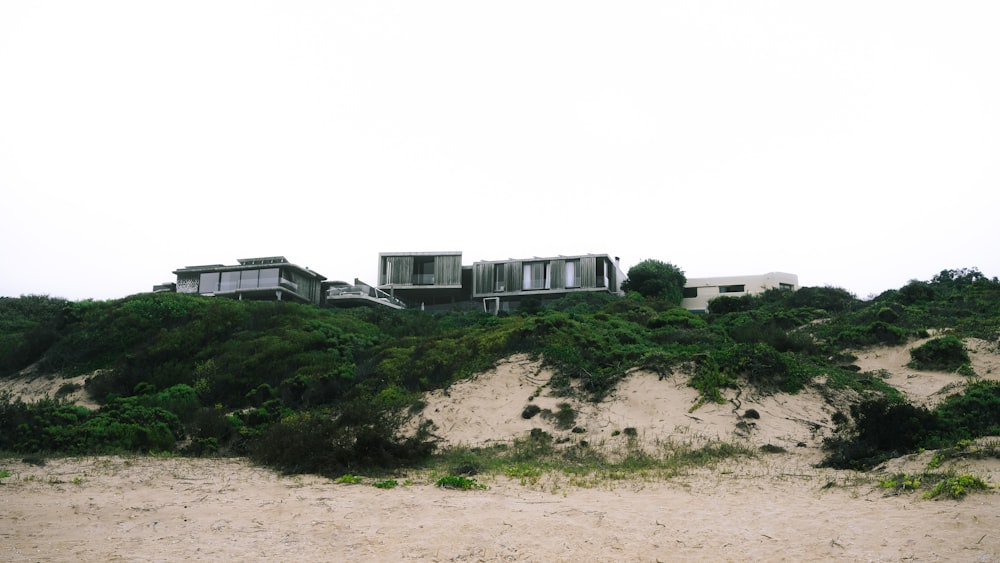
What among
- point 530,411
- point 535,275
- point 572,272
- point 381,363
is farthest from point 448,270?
point 530,411

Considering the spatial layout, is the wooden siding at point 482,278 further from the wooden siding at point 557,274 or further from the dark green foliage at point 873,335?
the dark green foliage at point 873,335

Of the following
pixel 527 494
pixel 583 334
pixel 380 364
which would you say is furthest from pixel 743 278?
pixel 527 494

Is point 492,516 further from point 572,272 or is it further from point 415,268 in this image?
point 415,268

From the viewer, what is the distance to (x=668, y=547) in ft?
22.3

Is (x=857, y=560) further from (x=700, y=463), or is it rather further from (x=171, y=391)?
(x=171, y=391)

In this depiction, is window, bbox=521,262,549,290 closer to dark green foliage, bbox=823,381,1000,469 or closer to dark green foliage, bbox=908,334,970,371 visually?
dark green foliage, bbox=908,334,970,371

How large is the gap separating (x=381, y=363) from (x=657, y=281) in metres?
25.0

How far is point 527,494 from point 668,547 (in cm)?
320

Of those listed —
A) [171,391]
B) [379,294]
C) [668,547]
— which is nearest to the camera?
[668,547]

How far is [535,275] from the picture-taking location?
43.4m

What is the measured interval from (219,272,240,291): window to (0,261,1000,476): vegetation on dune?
29.6ft

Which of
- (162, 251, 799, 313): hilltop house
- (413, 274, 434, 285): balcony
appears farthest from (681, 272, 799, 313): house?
(413, 274, 434, 285): balcony

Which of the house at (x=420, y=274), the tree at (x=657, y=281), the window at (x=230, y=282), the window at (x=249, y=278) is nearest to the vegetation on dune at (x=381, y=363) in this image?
the tree at (x=657, y=281)

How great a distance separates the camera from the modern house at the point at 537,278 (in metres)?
42.2
